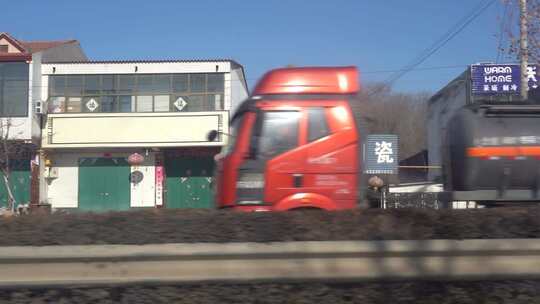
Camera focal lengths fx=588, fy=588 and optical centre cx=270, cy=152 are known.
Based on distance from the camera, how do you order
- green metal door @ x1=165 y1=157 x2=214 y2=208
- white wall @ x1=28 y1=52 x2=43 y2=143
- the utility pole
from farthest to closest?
1. green metal door @ x1=165 y1=157 x2=214 y2=208
2. white wall @ x1=28 y1=52 x2=43 y2=143
3. the utility pole

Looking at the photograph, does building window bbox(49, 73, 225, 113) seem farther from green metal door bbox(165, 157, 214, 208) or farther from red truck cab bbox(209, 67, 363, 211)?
red truck cab bbox(209, 67, 363, 211)

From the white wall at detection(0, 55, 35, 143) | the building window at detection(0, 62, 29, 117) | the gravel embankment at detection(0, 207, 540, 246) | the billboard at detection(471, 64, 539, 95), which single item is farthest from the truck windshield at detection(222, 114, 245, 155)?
the building window at detection(0, 62, 29, 117)

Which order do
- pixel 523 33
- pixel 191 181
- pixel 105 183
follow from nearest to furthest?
pixel 523 33, pixel 191 181, pixel 105 183

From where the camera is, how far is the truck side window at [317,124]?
770 centimetres

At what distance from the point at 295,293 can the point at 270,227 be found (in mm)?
612

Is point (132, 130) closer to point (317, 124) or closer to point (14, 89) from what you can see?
point (14, 89)

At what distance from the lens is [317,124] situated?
7.74 metres

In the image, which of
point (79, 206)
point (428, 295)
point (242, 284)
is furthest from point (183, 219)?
point (79, 206)

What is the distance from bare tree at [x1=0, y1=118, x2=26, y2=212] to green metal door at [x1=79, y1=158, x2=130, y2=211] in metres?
3.47

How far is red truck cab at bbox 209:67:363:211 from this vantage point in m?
7.58

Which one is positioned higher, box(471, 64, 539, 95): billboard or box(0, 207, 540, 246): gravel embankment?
box(471, 64, 539, 95): billboard

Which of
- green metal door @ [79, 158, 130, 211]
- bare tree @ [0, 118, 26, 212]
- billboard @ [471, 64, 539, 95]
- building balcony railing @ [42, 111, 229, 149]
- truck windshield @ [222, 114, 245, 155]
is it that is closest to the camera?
truck windshield @ [222, 114, 245, 155]

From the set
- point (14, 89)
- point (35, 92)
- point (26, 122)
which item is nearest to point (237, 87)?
point (35, 92)

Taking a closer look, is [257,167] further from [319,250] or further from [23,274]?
[23,274]
